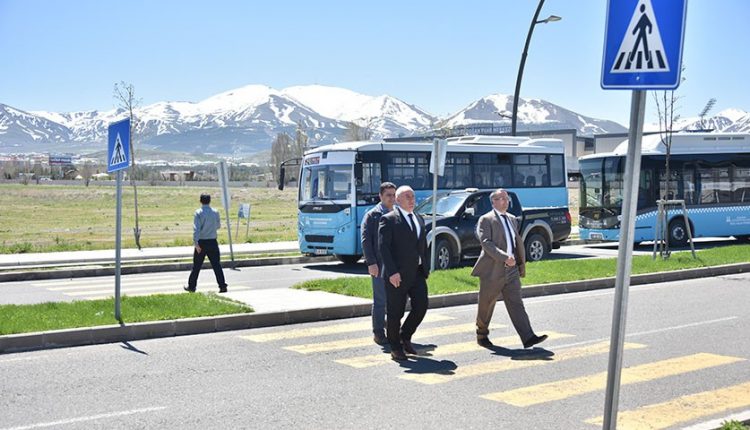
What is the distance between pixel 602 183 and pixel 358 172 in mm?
9564

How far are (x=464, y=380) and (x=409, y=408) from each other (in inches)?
50.7

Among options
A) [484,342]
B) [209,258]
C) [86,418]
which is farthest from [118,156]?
[86,418]

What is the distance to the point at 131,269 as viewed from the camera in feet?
71.7

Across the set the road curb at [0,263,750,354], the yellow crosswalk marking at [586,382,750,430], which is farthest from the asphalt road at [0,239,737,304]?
the yellow crosswalk marking at [586,382,750,430]

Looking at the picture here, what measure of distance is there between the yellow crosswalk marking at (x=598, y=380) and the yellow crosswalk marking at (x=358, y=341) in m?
2.74

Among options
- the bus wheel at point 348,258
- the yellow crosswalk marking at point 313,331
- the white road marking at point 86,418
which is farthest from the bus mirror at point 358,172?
the white road marking at point 86,418

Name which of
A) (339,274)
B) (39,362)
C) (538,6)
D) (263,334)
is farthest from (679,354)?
(538,6)

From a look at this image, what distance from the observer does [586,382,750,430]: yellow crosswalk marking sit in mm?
7077

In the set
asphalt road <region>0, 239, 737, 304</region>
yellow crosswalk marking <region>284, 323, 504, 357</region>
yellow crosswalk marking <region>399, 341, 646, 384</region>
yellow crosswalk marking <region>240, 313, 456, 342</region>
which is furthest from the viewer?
asphalt road <region>0, 239, 737, 304</region>

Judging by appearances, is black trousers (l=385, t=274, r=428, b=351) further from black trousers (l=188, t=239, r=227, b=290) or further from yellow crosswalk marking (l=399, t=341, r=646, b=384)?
black trousers (l=188, t=239, r=227, b=290)

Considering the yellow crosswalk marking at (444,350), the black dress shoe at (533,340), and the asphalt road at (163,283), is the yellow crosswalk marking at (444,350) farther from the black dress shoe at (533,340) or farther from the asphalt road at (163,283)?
the asphalt road at (163,283)

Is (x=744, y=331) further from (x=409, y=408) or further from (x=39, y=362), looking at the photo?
(x=39, y=362)

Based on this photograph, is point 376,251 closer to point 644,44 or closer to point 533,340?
point 533,340

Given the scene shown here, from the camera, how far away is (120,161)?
39.0 ft
